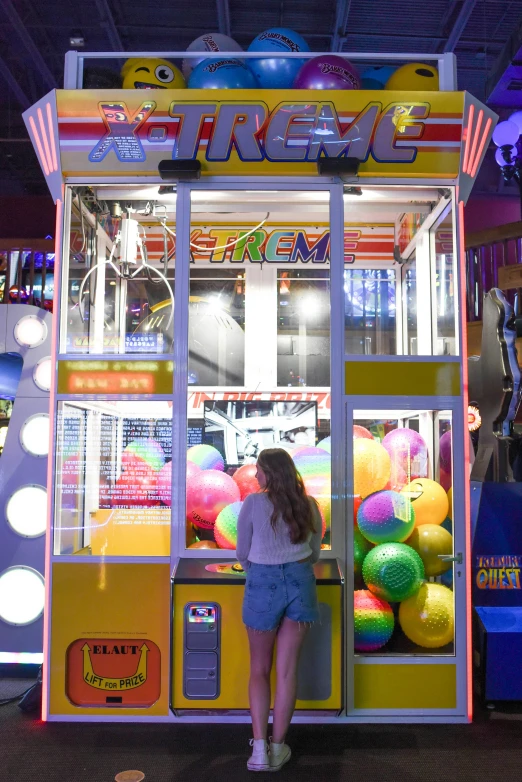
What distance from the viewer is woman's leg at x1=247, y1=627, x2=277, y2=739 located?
3182mm

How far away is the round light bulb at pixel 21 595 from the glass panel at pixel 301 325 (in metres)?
2.32

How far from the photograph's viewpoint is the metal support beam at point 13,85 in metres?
9.15

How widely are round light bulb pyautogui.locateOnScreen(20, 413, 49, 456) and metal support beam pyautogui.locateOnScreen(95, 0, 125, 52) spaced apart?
566cm

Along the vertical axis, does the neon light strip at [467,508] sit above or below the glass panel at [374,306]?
below

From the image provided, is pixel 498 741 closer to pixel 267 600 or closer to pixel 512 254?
pixel 267 600

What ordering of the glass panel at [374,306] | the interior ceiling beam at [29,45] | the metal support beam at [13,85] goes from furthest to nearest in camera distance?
the metal support beam at [13,85], the interior ceiling beam at [29,45], the glass panel at [374,306]

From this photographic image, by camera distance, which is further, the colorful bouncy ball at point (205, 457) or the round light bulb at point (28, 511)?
the round light bulb at point (28, 511)

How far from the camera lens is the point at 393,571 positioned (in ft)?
12.7

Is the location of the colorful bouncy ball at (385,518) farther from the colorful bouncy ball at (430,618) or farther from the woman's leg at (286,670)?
the woman's leg at (286,670)

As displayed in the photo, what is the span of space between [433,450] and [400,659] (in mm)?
1234

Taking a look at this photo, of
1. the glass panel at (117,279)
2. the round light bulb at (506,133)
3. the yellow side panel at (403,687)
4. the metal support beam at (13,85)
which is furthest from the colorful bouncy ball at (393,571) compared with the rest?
the metal support beam at (13,85)

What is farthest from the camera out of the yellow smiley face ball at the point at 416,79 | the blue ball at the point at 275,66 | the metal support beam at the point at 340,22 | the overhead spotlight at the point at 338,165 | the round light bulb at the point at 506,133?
the round light bulb at the point at 506,133

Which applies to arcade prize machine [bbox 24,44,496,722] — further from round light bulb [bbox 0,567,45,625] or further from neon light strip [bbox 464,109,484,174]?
round light bulb [bbox 0,567,45,625]

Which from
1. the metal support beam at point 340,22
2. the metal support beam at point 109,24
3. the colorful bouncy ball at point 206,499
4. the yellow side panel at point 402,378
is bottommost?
the colorful bouncy ball at point 206,499
